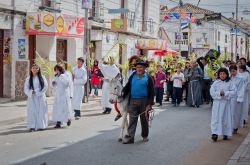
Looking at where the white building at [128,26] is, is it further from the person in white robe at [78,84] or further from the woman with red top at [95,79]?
the person in white robe at [78,84]

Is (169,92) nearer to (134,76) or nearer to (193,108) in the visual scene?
(193,108)

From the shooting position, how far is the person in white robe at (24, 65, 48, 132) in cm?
1212

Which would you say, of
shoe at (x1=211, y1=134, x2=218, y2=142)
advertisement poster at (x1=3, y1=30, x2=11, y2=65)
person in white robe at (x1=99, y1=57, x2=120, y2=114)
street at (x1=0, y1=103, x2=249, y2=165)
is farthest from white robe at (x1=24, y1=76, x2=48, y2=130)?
advertisement poster at (x1=3, y1=30, x2=11, y2=65)

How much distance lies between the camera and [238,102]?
40.2 ft

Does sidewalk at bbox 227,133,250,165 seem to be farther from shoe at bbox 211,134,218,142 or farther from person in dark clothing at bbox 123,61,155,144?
person in dark clothing at bbox 123,61,155,144

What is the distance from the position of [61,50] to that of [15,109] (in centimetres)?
743

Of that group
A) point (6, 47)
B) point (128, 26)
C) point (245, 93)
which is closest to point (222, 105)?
point (245, 93)

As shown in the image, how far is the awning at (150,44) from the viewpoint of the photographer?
30547 millimetres

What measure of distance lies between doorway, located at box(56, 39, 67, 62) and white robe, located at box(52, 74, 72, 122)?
32.6 ft

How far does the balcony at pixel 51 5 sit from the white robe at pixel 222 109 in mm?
11001

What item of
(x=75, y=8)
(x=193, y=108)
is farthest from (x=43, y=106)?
(x=75, y=8)

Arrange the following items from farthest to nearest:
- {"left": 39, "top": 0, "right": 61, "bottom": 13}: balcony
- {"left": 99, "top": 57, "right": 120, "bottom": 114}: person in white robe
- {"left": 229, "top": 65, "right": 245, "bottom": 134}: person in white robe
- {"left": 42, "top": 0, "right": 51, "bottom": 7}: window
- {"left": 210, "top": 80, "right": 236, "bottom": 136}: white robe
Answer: {"left": 42, "top": 0, "right": 51, "bottom": 7}: window
{"left": 39, "top": 0, "right": 61, "bottom": 13}: balcony
{"left": 99, "top": 57, "right": 120, "bottom": 114}: person in white robe
{"left": 229, "top": 65, "right": 245, "bottom": 134}: person in white robe
{"left": 210, "top": 80, "right": 236, "bottom": 136}: white robe

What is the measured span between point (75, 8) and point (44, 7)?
3.39 metres

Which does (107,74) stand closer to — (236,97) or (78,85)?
(78,85)
